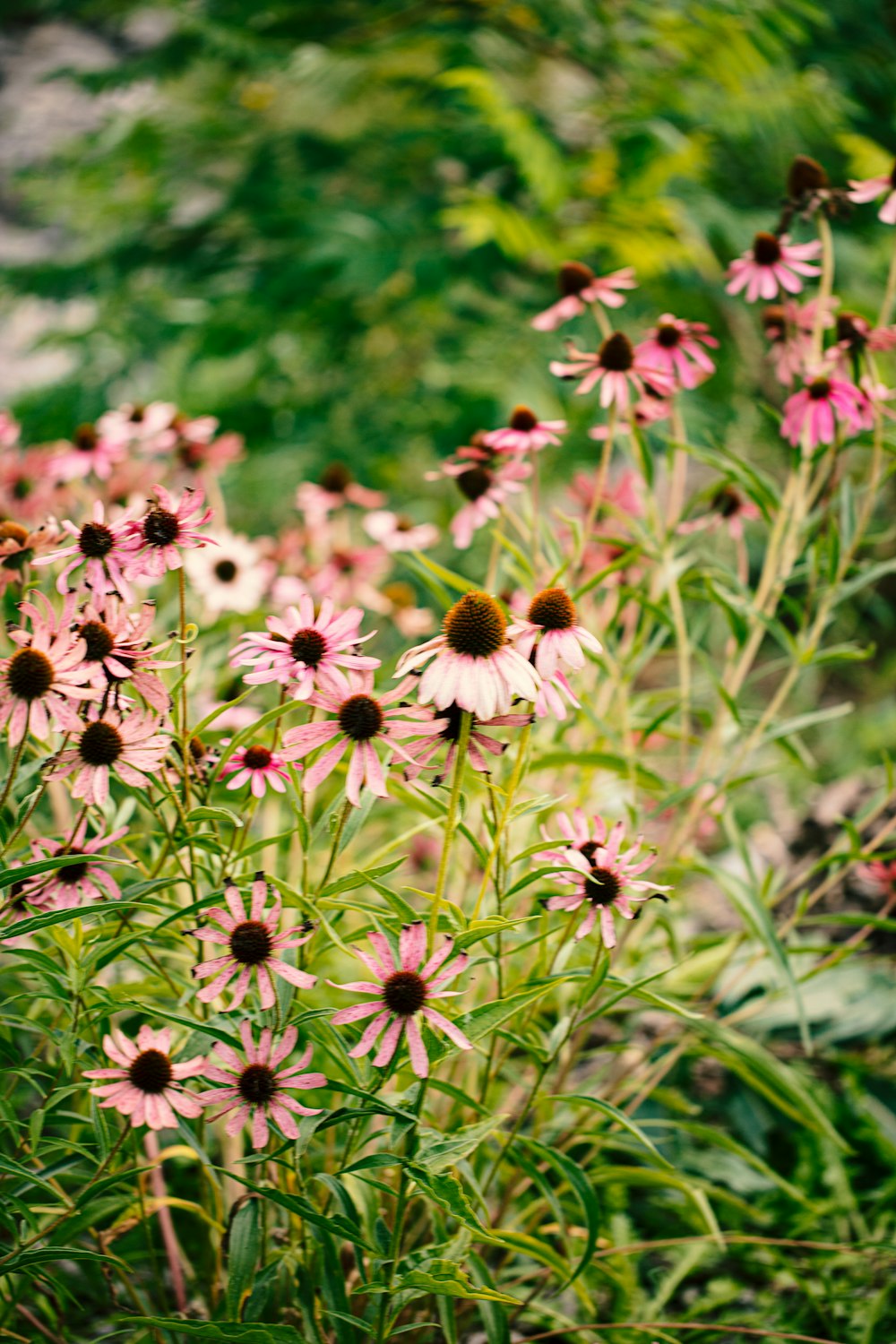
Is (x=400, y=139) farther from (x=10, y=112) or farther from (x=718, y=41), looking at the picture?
(x=10, y=112)

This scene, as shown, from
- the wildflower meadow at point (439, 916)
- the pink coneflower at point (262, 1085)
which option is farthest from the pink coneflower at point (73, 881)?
the pink coneflower at point (262, 1085)

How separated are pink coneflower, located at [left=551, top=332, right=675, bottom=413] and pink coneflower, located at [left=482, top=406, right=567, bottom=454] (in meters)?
0.03

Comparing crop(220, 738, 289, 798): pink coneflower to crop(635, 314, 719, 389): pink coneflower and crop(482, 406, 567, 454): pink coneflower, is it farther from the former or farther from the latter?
crop(635, 314, 719, 389): pink coneflower

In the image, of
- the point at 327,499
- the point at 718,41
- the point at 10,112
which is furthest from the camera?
the point at 10,112

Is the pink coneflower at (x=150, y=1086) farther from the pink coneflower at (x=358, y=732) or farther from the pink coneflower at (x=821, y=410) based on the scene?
the pink coneflower at (x=821, y=410)

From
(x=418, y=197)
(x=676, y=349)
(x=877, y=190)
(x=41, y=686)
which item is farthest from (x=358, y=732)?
(x=418, y=197)

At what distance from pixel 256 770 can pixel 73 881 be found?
12 cm

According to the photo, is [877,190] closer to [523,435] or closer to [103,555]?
[523,435]

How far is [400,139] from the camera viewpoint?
1.83 meters

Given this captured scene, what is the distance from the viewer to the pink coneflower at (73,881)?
0.51 meters

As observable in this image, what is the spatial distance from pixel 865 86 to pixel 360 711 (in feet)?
7.91

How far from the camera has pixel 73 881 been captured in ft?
1.73

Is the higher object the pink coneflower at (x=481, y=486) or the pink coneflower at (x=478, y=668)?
the pink coneflower at (x=478, y=668)

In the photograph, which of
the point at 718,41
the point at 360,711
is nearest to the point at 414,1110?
the point at 360,711
